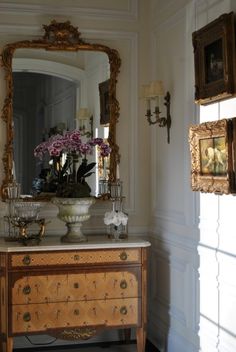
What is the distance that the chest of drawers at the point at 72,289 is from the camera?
342cm

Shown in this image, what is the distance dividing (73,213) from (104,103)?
3.21 ft

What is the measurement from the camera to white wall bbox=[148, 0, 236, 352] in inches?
116

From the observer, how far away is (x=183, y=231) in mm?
3516

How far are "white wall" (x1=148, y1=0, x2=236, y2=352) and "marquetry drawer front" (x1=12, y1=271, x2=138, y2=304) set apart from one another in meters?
0.38

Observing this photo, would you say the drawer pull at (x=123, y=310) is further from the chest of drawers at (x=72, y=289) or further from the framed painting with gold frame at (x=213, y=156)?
the framed painting with gold frame at (x=213, y=156)

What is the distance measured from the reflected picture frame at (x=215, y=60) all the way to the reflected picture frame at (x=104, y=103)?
116cm

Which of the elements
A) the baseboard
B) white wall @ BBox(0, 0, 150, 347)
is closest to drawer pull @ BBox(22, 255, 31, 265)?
white wall @ BBox(0, 0, 150, 347)

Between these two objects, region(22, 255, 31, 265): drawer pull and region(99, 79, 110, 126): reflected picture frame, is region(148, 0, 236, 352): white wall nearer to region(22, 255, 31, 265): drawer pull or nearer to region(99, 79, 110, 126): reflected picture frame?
region(99, 79, 110, 126): reflected picture frame

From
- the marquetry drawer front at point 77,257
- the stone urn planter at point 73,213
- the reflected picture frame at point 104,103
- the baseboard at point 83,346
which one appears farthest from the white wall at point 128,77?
the baseboard at point 83,346

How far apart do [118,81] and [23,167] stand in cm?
103

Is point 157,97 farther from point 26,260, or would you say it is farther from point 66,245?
point 26,260

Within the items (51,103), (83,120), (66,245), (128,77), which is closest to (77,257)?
(66,245)

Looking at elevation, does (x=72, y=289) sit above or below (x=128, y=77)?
below

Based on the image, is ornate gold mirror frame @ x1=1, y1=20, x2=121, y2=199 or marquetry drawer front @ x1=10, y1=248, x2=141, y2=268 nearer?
marquetry drawer front @ x1=10, y1=248, x2=141, y2=268
